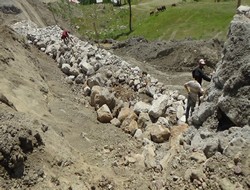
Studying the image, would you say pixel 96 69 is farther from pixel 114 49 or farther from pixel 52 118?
pixel 114 49

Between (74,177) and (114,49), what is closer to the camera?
(74,177)

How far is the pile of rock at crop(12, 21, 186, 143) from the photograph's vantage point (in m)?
17.0

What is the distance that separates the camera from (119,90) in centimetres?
2116

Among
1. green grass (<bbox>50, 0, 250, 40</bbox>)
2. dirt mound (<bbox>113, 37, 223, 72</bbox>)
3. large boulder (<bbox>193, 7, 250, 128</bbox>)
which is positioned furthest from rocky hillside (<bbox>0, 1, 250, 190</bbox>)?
green grass (<bbox>50, 0, 250, 40</bbox>)

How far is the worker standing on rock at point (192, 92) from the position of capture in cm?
1540

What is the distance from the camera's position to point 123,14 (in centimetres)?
6525

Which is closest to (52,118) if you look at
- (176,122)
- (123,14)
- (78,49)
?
(176,122)

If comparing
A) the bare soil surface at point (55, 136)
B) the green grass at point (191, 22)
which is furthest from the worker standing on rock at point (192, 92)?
the green grass at point (191, 22)

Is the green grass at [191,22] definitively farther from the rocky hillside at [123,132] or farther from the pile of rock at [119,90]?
the rocky hillside at [123,132]

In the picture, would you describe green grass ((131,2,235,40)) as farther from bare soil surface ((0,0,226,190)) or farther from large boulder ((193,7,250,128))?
large boulder ((193,7,250,128))

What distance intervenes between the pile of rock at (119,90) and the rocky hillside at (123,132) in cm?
5

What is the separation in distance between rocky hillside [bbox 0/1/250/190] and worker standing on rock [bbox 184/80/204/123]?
2.27 ft

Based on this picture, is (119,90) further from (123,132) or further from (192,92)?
(192,92)

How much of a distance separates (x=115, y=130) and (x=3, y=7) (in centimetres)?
3276
